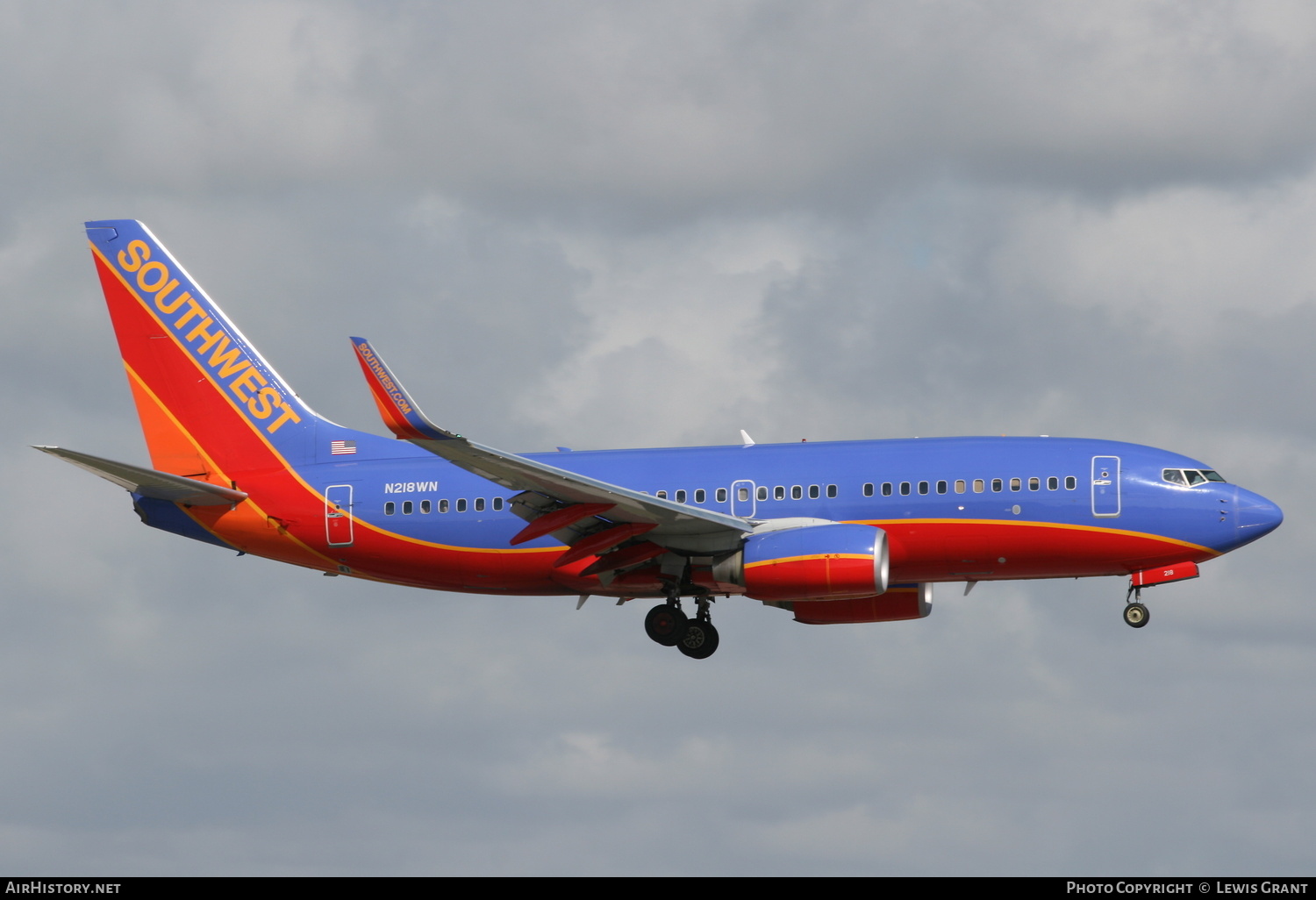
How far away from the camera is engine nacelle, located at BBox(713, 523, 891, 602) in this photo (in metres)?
45.2

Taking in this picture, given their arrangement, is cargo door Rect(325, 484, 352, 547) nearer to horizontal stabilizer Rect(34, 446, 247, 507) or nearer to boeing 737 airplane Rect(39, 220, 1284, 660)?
boeing 737 airplane Rect(39, 220, 1284, 660)

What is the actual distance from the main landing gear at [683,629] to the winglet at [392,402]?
1180 centimetres

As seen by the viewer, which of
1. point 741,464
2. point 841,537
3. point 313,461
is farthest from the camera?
point 313,461

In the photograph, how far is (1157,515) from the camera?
4622cm

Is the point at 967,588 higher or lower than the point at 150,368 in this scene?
lower

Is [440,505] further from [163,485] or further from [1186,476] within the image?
[1186,476]

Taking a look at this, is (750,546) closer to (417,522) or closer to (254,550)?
(417,522)

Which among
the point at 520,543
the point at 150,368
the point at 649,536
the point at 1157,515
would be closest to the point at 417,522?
the point at 520,543

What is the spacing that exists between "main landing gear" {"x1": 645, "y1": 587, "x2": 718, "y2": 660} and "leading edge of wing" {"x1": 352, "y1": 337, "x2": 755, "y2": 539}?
120 inches

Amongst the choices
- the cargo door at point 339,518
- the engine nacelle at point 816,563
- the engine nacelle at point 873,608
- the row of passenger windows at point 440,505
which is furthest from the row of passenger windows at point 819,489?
the engine nacelle at point 873,608

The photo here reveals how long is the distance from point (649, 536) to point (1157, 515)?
13.8 meters

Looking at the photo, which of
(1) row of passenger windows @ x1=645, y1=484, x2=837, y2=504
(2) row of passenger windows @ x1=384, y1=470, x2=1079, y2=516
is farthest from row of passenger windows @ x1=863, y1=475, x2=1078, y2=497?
(1) row of passenger windows @ x1=645, y1=484, x2=837, y2=504

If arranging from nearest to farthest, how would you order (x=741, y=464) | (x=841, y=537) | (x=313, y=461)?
(x=841, y=537) → (x=741, y=464) → (x=313, y=461)

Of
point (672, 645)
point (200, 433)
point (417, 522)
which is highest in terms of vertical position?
point (200, 433)
